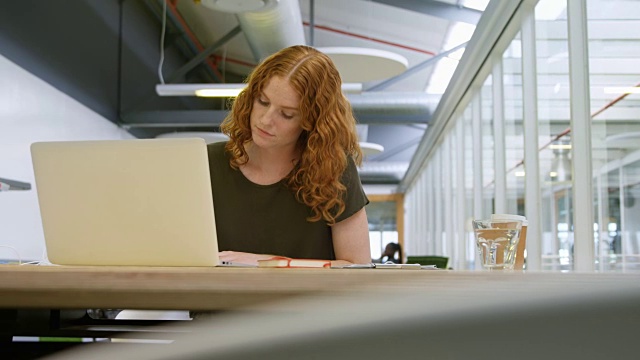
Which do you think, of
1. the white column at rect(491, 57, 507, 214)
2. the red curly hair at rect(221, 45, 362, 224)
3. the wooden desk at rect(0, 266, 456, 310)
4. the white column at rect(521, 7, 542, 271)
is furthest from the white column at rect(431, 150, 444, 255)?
the wooden desk at rect(0, 266, 456, 310)

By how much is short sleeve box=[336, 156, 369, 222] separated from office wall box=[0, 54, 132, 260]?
4.69 meters

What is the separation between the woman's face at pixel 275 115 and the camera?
209 cm

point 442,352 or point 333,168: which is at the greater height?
point 333,168

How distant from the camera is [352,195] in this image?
6.76 ft

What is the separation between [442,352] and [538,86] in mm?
4793

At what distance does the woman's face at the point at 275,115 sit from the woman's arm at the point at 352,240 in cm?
30

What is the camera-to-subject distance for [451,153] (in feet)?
31.9

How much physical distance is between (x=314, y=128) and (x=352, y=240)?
37 cm

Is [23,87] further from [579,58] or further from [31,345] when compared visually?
[31,345]

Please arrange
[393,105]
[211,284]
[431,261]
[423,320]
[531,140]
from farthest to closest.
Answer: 1. [393,105]
2. [531,140]
3. [431,261]
4. [211,284]
5. [423,320]

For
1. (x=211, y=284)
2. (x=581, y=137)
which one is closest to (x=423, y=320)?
(x=211, y=284)

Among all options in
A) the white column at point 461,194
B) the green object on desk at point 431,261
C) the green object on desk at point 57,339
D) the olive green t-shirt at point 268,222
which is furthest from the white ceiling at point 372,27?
the green object on desk at point 57,339

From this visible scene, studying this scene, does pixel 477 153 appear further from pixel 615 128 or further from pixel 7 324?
pixel 7 324

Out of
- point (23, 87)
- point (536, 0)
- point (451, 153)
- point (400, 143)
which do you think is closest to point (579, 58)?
point (536, 0)
